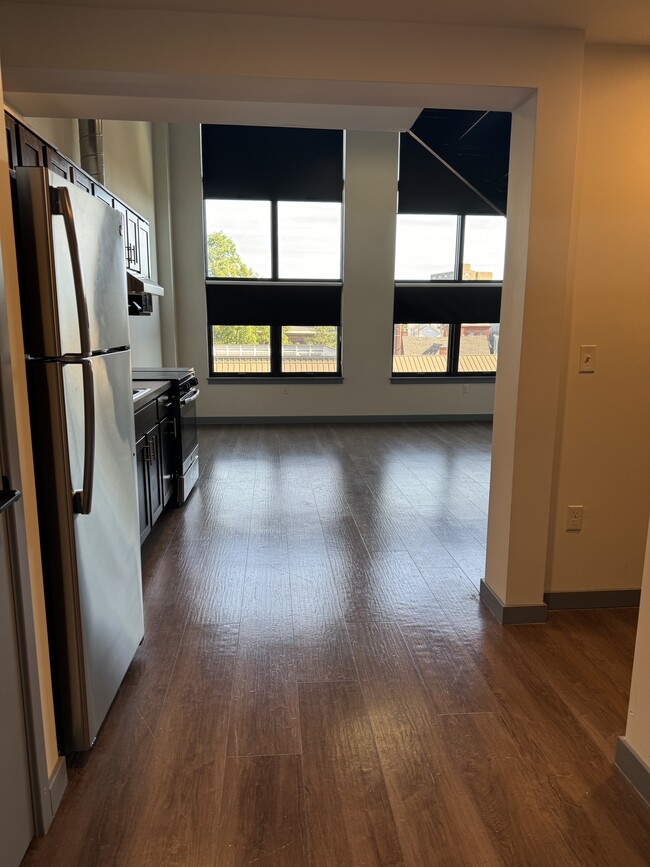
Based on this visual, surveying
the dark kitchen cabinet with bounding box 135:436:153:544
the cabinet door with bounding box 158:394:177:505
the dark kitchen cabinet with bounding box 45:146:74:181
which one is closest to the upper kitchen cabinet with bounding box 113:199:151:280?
the dark kitchen cabinet with bounding box 45:146:74:181

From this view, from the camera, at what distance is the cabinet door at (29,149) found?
235 cm

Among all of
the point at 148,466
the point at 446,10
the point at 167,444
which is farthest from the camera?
the point at 167,444

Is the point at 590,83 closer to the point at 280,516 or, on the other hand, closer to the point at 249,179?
the point at 280,516

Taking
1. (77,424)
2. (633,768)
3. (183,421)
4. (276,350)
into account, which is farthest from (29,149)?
(276,350)

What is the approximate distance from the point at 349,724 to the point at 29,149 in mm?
2695

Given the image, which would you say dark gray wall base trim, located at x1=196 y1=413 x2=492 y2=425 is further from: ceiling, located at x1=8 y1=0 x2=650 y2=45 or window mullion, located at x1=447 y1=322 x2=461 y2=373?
ceiling, located at x1=8 y1=0 x2=650 y2=45

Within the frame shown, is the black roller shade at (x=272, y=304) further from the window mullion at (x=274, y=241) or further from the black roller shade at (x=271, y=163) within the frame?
the black roller shade at (x=271, y=163)

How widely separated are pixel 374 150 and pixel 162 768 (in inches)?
306

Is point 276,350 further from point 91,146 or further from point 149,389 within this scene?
point 149,389

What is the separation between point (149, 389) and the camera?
3.82 m

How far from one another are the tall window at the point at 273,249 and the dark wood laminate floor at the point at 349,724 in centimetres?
477

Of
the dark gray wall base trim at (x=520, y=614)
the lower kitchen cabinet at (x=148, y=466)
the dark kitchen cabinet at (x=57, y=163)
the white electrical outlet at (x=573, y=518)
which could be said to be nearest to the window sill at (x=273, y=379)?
the lower kitchen cabinet at (x=148, y=466)

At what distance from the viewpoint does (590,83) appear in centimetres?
254

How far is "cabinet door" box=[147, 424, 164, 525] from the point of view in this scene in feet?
12.1
